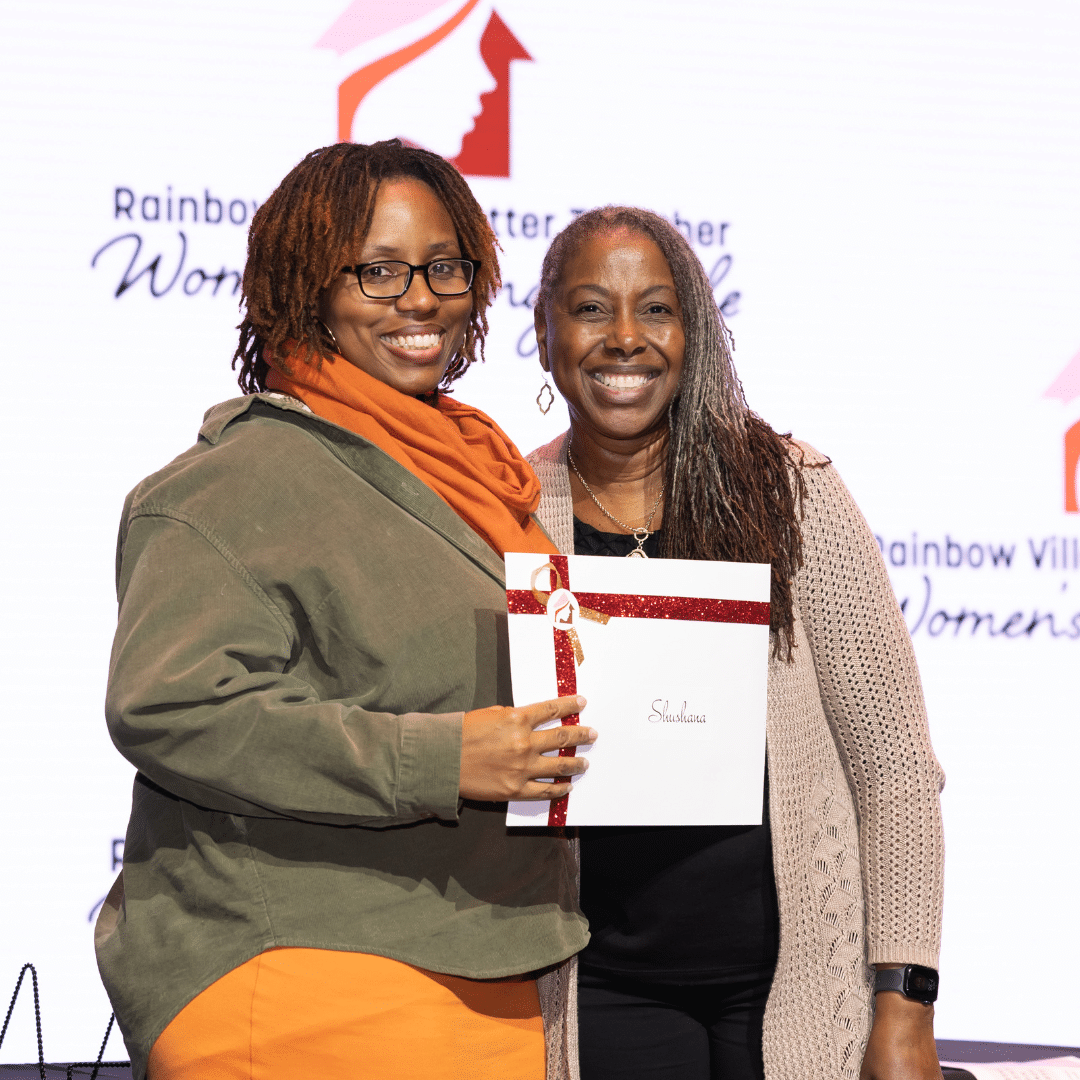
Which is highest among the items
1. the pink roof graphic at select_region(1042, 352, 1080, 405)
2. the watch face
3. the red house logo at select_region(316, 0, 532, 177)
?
the red house logo at select_region(316, 0, 532, 177)

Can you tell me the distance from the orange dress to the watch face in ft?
1.91

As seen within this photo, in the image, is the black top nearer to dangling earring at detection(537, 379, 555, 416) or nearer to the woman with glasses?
the woman with glasses

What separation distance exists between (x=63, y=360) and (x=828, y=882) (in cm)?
167

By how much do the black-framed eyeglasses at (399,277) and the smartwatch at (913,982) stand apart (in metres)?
0.93

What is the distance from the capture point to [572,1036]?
1377 mm

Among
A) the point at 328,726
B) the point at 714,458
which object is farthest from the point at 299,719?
the point at 714,458

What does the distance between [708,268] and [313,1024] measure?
6.12ft

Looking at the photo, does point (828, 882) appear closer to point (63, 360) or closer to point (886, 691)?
point (886, 691)

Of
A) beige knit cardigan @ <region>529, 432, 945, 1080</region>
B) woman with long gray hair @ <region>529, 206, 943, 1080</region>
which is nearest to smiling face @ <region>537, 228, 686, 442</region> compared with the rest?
woman with long gray hair @ <region>529, 206, 943, 1080</region>

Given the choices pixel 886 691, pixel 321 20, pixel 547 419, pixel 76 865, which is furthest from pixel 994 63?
pixel 76 865

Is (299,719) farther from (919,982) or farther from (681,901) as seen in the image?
(919,982)

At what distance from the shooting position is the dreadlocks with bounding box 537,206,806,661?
56.1 inches

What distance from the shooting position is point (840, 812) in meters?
1.45

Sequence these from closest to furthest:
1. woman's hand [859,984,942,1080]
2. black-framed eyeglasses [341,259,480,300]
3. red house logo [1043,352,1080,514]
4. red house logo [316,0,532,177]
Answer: black-framed eyeglasses [341,259,480,300] < woman's hand [859,984,942,1080] < red house logo [316,0,532,177] < red house logo [1043,352,1080,514]
